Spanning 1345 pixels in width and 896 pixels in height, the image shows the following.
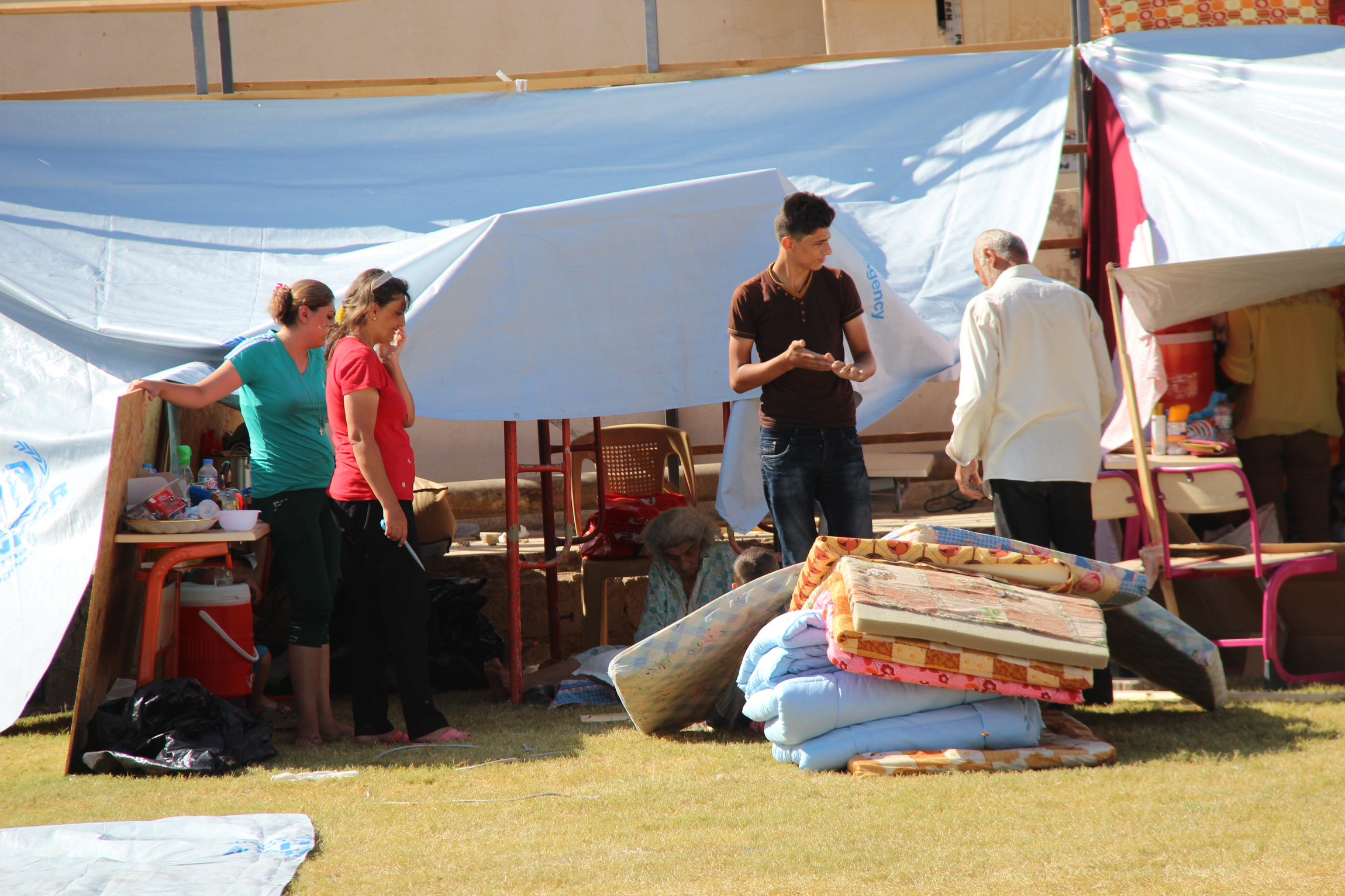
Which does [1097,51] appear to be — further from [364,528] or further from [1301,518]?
[364,528]

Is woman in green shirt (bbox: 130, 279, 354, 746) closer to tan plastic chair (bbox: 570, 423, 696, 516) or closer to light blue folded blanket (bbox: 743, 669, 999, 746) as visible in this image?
light blue folded blanket (bbox: 743, 669, 999, 746)

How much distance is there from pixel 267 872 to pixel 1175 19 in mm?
5480

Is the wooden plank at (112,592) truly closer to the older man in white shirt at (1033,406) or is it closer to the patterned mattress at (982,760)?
the patterned mattress at (982,760)

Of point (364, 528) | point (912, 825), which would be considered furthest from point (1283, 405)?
point (364, 528)

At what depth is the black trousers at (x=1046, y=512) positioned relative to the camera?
3.85 m

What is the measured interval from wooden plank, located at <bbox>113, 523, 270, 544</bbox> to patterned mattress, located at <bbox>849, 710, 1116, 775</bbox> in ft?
6.54

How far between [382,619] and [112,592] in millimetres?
831

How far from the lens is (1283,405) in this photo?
16.4ft

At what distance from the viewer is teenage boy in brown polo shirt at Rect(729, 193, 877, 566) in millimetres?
3854

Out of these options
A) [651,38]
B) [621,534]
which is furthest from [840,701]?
[651,38]

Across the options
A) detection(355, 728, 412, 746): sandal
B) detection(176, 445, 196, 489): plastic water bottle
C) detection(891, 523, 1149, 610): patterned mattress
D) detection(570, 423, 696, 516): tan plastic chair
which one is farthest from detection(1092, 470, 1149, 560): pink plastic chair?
detection(176, 445, 196, 489): plastic water bottle

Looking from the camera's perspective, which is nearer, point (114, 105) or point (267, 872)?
point (267, 872)

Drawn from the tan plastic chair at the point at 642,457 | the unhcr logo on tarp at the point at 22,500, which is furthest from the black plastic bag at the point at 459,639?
the unhcr logo on tarp at the point at 22,500

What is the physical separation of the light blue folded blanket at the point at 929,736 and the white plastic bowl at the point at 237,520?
190 centimetres
